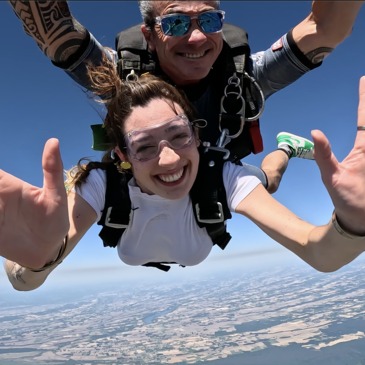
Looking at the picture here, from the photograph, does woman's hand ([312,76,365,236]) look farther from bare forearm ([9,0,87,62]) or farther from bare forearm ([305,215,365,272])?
bare forearm ([9,0,87,62])

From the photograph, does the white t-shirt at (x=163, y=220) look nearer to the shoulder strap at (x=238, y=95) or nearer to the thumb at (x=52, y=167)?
the shoulder strap at (x=238, y=95)

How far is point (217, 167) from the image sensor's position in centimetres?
270

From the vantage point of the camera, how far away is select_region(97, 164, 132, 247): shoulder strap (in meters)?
2.59

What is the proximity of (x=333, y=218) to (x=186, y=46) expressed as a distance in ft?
5.45

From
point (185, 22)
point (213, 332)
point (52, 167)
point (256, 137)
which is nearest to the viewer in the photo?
point (52, 167)

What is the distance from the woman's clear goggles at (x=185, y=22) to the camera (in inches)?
98.6

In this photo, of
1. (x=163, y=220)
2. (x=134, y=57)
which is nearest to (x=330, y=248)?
(x=163, y=220)

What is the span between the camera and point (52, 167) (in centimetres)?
166

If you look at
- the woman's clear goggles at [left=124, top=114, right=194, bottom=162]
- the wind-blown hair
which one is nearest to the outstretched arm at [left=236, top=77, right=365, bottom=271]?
the woman's clear goggles at [left=124, top=114, right=194, bottom=162]

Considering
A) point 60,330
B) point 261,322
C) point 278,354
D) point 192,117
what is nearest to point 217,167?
point 192,117

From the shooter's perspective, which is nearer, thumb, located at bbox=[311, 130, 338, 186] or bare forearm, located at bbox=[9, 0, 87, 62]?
thumb, located at bbox=[311, 130, 338, 186]

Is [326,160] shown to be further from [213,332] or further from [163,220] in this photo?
[213,332]

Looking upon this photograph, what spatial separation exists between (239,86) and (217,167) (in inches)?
29.1

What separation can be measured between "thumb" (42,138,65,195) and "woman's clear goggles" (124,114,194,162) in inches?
31.8
